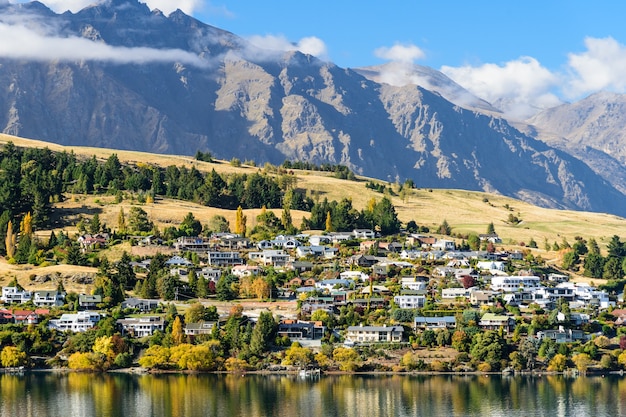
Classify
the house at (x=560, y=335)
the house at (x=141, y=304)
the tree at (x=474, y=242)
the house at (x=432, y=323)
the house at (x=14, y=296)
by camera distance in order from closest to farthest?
the house at (x=560, y=335) → the house at (x=432, y=323) → the house at (x=141, y=304) → the house at (x=14, y=296) → the tree at (x=474, y=242)

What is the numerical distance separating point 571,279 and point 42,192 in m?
75.1

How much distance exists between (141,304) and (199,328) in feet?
36.7

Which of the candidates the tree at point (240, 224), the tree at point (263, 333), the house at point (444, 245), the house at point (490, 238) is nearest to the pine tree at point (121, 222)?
the tree at point (240, 224)

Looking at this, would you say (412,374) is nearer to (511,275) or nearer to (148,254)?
(511,275)

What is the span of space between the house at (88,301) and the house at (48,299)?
264 cm

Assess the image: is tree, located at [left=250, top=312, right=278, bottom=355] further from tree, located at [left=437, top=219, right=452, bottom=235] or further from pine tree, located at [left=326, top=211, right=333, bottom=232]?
tree, located at [left=437, top=219, right=452, bottom=235]

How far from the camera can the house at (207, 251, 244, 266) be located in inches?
5527

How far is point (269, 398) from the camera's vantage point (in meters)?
91.6

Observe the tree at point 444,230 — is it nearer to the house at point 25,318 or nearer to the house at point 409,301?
the house at point 409,301

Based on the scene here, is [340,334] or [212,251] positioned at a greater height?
[212,251]

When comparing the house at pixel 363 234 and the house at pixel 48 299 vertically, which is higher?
the house at pixel 363 234

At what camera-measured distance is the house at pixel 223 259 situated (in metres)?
140

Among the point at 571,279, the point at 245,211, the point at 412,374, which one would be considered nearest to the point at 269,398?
the point at 412,374

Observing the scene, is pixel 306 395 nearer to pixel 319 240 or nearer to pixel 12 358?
pixel 12 358
